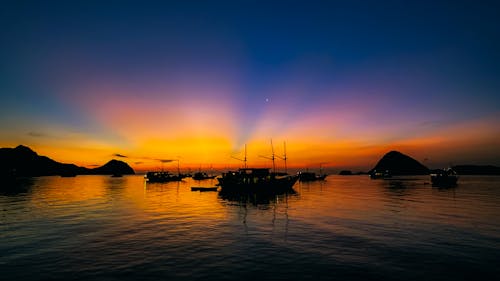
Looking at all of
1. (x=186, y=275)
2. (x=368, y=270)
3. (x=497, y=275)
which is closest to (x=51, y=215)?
(x=186, y=275)

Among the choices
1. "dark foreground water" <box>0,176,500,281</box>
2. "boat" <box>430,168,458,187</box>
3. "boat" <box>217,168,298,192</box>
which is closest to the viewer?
"dark foreground water" <box>0,176,500,281</box>

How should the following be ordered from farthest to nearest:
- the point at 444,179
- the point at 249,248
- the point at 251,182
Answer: the point at 444,179 → the point at 251,182 → the point at 249,248

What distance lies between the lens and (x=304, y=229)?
3048cm

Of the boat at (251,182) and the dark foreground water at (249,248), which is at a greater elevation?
the boat at (251,182)

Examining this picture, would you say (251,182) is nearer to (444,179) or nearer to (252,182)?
(252,182)

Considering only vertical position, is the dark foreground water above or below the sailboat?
below

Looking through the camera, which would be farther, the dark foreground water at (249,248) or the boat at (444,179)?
the boat at (444,179)

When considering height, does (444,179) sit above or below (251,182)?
below

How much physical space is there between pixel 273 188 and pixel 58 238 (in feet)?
221

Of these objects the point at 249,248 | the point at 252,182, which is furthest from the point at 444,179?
the point at 249,248

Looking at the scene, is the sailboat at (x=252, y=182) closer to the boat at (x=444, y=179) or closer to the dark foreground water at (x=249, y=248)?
the dark foreground water at (x=249, y=248)

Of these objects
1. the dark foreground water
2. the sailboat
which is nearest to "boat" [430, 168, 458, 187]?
the sailboat

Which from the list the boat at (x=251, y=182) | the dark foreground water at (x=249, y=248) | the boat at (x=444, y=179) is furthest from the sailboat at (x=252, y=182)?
the boat at (x=444, y=179)

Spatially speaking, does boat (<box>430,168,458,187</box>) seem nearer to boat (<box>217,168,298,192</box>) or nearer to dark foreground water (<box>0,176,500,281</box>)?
boat (<box>217,168,298,192</box>)
